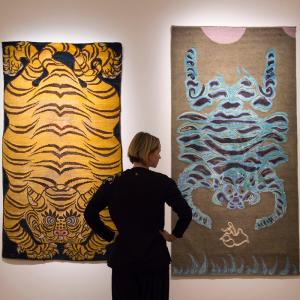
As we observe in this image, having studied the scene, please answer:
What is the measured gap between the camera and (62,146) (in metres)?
3.38

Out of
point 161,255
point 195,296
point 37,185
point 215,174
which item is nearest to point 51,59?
point 37,185

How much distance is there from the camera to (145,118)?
133 inches

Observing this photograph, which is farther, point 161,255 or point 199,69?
point 199,69

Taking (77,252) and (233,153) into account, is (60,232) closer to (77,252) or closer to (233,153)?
(77,252)

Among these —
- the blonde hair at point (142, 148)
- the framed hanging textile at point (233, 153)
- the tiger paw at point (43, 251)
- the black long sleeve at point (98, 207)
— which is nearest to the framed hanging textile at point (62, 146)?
the tiger paw at point (43, 251)

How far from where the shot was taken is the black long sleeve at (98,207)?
101 inches

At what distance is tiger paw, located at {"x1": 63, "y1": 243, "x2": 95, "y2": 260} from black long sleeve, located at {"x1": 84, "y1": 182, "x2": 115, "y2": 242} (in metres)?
0.71

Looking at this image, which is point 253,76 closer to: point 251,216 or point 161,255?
point 251,216

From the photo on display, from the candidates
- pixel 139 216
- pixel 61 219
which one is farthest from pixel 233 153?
pixel 61 219

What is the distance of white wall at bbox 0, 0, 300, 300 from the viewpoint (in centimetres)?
338

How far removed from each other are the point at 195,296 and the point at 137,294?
39.2 inches

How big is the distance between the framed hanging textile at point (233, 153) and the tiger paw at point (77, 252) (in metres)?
0.57

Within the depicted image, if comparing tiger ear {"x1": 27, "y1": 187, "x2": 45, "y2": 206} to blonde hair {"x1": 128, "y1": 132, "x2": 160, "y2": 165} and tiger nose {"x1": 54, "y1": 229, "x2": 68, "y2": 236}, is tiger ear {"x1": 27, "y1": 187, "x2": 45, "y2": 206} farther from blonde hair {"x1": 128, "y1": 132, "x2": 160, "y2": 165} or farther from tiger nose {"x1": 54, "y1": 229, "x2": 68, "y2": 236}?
blonde hair {"x1": 128, "y1": 132, "x2": 160, "y2": 165}
